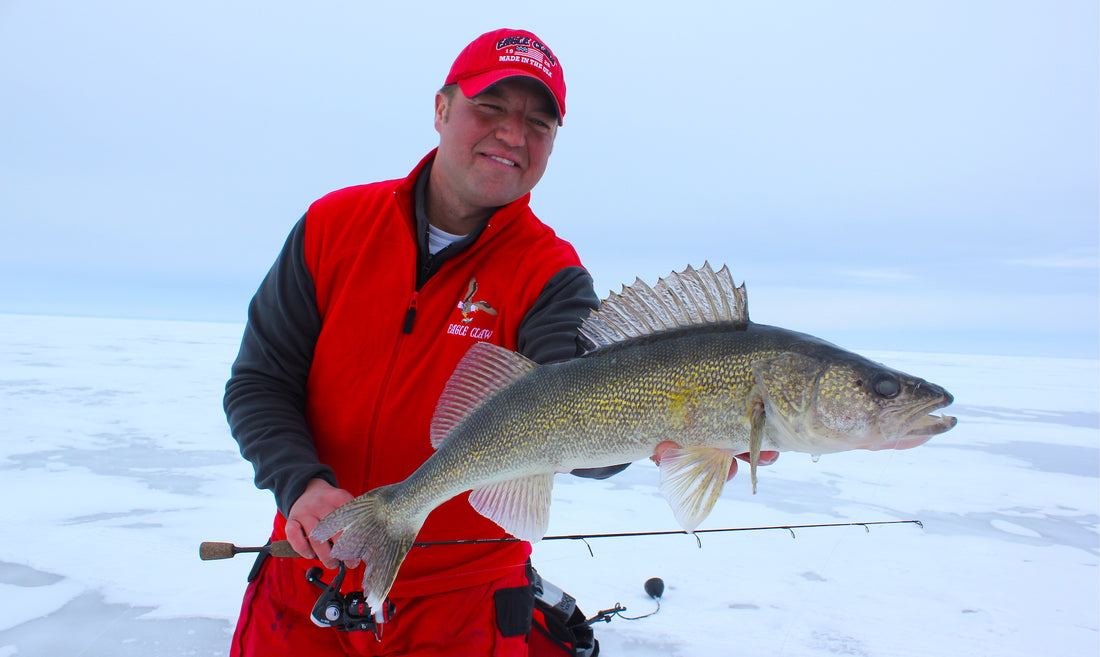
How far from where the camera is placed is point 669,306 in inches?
77.7

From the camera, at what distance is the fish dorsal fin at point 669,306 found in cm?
193

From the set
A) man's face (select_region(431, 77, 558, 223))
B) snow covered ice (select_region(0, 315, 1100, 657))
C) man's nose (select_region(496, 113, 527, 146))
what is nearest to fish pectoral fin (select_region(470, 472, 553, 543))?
man's face (select_region(431, 77, 558, 223))

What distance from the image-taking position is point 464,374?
6.62 ft

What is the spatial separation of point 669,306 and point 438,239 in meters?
1.08

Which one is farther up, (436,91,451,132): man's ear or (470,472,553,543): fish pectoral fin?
(436,91,451,132): man's ear

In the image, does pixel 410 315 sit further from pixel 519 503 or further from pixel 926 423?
pixel 926 423

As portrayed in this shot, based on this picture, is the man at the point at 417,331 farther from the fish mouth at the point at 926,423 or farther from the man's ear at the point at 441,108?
the fish mouth at the point at 926,423

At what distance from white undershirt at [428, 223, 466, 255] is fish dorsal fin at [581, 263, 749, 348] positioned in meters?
0.84

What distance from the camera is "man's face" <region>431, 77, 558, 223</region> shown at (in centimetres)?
235

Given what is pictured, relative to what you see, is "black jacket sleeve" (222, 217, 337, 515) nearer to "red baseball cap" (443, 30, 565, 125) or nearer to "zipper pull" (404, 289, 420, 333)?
"zipper pull" (404, 289, 420, 333)

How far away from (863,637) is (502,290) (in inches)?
106

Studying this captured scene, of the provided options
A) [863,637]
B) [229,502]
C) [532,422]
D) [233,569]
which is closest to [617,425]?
[532,422]

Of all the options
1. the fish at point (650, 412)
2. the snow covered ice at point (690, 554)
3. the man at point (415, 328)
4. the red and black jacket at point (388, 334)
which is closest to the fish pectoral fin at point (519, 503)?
the fish at point (650, 412)

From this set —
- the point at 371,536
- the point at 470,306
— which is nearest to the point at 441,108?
the point at 470,306
